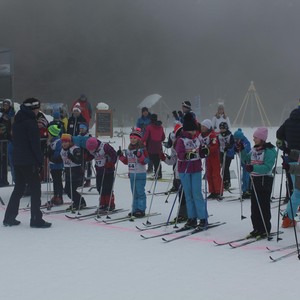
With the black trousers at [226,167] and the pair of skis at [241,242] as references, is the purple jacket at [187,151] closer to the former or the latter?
the pair of skis at [241,242]

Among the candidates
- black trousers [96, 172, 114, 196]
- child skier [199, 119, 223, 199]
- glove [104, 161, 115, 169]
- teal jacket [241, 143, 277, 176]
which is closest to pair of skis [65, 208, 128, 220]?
black trousers [96, 172, 114, 196]

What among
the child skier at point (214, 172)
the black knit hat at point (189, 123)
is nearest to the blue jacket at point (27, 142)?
the black knit hat at point (189, 123)

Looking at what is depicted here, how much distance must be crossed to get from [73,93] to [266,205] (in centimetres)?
3257

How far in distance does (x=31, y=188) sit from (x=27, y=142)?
0.61m

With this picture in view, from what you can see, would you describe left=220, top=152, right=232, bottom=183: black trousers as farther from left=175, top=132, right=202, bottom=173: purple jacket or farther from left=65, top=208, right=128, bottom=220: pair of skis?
left=175, top=132, right=202, bottom=173: purple jacket

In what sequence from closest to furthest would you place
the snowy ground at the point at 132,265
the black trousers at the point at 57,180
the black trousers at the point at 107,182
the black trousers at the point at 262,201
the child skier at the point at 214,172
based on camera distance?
the snowy ground at the point at 132,265, the black trousers at the point at 262,201, the black trousers at the point at 107,182, the black trousers at the point at 57,180, the child skier at the point at 214,172

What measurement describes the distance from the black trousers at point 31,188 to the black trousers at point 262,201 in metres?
2.78

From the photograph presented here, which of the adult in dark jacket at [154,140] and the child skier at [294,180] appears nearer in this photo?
the child skier at [294,180]

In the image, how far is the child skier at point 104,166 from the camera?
297 inches

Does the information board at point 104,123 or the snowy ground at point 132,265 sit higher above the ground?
the information board at point 104,123

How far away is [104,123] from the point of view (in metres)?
22.8

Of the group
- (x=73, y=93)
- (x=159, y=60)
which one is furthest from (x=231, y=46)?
(x=73, y=93)

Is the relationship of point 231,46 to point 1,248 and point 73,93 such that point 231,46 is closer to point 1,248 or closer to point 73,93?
point 73,93

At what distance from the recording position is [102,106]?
23.2m
